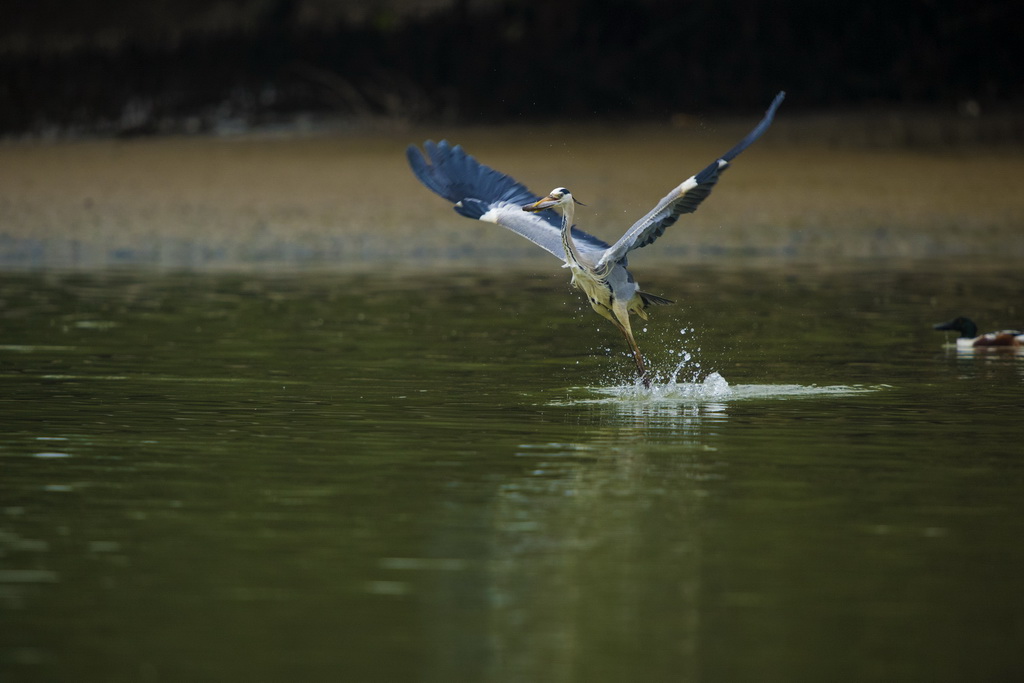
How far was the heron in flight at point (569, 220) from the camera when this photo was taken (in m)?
8.94

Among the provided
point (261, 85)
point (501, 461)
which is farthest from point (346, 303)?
point (261, 85)

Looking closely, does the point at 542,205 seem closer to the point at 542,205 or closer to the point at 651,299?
the point at 542,205

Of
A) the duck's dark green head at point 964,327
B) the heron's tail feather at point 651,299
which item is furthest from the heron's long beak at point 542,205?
the duck's dark green head at point 964,327

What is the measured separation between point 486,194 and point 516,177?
10.6 metres

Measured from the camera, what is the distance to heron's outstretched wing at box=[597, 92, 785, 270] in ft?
27.1

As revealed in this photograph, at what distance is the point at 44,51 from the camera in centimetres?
2669

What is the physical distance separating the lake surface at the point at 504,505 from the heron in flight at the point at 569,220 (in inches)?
19.8

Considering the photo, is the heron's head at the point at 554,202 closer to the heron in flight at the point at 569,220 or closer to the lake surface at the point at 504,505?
the heron in flight at the point at 569,220

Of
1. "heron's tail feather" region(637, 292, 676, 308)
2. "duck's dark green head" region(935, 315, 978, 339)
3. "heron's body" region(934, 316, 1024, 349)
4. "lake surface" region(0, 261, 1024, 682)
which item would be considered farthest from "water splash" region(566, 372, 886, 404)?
"duck's dark green head" region(935, 315, 978, 339)

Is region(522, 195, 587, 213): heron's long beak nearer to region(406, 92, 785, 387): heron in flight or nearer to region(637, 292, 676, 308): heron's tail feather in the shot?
region(406, 92, 785, 387): heron in flight

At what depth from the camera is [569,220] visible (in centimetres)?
954

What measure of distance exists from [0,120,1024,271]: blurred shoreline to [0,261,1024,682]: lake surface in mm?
6010

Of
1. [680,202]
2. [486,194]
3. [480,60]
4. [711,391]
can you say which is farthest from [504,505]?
[480,60]

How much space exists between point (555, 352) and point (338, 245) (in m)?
7.41
